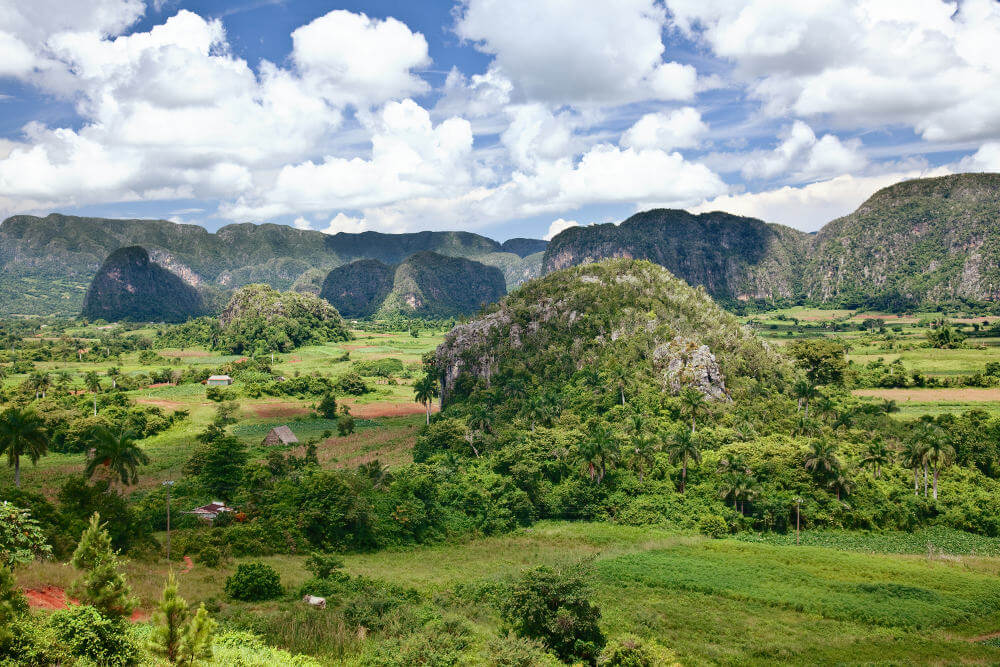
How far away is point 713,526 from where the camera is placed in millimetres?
45969

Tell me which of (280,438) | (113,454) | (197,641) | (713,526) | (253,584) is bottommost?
(713,526)

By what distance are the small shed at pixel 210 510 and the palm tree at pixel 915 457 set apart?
55156mm

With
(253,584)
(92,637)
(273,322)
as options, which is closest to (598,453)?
(253,584)

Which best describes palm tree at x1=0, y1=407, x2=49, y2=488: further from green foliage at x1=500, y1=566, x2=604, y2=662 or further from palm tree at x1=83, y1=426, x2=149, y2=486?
green foliage at x1=500, y1=566, x2=604, y2=662

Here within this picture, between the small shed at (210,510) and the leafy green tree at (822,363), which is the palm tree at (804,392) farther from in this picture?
the small shed at (210,510)

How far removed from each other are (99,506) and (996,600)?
50790 mm

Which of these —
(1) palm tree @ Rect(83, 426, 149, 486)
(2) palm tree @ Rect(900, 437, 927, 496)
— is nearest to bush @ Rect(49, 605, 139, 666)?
(1) palm tree @ Rect(83, 426, 149, 486)

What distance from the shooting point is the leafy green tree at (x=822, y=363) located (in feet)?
270

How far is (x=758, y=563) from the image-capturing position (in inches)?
1522

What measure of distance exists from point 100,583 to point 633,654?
20.0 metres

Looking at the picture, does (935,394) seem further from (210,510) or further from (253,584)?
(210,510)

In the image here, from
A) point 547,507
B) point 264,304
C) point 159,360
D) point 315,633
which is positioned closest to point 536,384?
point 547,507

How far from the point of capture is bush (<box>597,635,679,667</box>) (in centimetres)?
2412

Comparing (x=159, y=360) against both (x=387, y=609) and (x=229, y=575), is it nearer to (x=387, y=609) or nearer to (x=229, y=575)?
(x=229, y=575)
